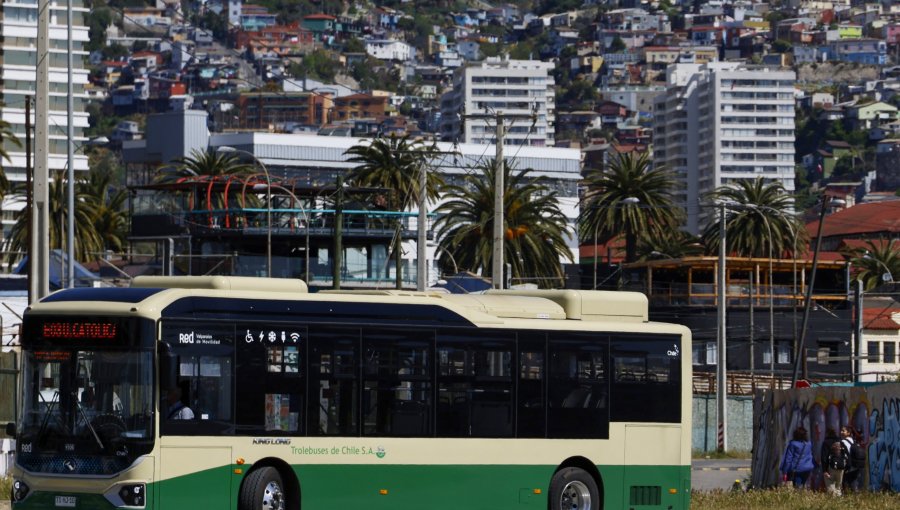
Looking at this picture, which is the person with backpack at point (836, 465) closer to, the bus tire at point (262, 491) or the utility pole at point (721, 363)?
the bus tire at point (262, 491)

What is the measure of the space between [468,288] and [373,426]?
1835 inches

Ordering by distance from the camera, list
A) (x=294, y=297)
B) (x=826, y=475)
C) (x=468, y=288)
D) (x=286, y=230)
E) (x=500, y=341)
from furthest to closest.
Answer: (x=286, y=230) < (x=468, y=288) < (x=826, y=475) < (x=500, y=341) < (x=294, y=297)

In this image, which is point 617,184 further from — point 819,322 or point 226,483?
point 226,483

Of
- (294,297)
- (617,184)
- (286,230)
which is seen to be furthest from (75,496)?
(617,184)

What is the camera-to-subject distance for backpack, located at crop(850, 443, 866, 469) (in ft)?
102

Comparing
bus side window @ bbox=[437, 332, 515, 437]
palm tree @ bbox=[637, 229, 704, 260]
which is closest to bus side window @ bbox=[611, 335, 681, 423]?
bus side window @ bbox=[437, 332, 515, 437]

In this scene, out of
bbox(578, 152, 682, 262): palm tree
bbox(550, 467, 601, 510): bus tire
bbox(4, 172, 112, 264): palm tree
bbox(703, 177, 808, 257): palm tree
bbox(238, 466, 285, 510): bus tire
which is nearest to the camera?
bbox(238, 466, 285, 510): bus tire

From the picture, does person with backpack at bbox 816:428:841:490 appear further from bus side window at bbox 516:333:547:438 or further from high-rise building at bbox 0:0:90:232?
high-rise building at bbox 0:0:90:232

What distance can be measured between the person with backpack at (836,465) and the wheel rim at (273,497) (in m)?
12.0

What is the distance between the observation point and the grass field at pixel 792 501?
26250 millimetres

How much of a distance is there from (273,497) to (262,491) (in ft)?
0.86

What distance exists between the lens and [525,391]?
24.3 m

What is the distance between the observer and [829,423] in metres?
33.2

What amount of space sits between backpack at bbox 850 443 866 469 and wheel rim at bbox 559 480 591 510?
25.8 ft
